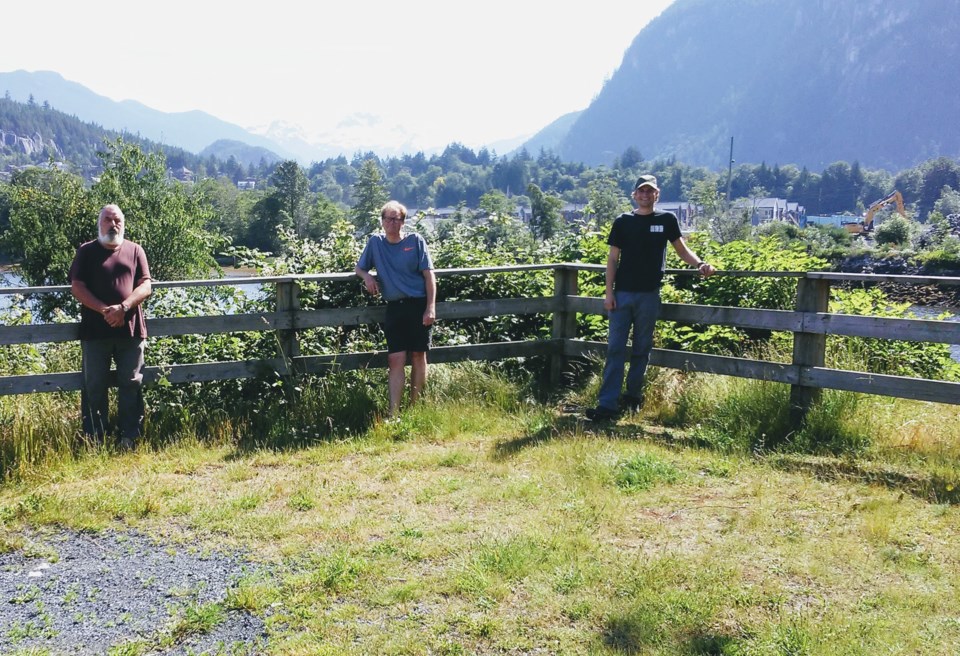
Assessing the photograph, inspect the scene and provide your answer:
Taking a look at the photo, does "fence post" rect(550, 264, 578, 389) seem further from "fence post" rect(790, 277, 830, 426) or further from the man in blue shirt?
"fence post" rect(790, 277, 830, 426)

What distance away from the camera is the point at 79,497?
457 centimetres

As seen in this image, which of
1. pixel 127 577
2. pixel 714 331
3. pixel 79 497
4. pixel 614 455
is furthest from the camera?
pixel 714 331

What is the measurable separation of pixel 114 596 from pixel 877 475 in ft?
13.9

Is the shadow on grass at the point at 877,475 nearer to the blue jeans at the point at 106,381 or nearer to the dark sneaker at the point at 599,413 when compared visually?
the dark sneaker at the point at 599,413

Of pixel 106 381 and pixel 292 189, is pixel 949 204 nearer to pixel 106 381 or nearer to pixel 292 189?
pixel 292 189

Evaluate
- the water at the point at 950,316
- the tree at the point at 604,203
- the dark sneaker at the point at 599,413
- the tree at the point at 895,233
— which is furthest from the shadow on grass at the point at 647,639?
the tree at the point at 895,233

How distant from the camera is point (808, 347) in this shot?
5.80m

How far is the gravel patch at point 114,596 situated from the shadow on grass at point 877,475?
11.0 feet

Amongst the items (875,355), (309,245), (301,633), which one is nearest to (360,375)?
(309,245)

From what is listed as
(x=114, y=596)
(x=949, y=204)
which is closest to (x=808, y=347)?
(x=114, y=596)

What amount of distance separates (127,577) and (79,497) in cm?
109

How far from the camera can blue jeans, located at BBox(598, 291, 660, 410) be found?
Answer: 6367 mm

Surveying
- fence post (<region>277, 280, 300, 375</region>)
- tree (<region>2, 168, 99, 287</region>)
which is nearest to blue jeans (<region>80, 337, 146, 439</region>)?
fence post (<region>277, 280, 300, 375</region>)

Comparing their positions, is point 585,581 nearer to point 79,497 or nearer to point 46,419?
point 79,497
